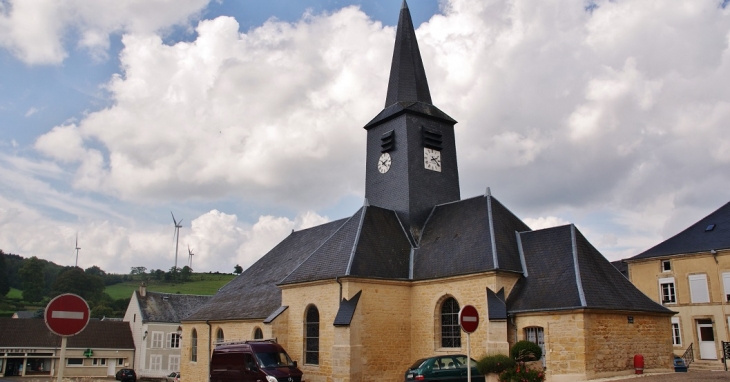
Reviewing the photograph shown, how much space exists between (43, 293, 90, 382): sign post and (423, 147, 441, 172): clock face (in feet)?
64.6

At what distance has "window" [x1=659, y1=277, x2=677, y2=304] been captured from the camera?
2930 cm

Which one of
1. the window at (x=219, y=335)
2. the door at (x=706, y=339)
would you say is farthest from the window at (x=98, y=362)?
the door at (x=706, y=339)

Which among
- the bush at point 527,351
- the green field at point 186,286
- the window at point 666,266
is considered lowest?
the bush at point 527,351

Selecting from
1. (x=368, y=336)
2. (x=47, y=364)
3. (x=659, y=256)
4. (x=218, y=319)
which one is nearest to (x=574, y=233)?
(x=368, y=336)

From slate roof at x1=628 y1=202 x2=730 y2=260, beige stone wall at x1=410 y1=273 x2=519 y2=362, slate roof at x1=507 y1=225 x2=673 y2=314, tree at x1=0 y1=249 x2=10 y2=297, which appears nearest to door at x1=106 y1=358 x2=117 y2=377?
beige stone wall at x1=410 y1=273 x2=519 y2=362

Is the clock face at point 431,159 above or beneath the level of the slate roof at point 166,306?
above

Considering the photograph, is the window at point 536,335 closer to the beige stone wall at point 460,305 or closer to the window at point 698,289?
the beige stone wall at point 460,305

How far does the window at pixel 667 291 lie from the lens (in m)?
29.3

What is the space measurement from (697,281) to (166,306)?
38463 mm

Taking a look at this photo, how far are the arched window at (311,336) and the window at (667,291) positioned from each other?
727 inches

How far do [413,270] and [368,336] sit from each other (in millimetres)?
3367

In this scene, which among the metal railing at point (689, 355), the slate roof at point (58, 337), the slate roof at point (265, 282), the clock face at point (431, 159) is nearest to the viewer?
the clock face at point (431, 159)

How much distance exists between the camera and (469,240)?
856 inches

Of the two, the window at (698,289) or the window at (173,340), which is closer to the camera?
the window at (698,289)
